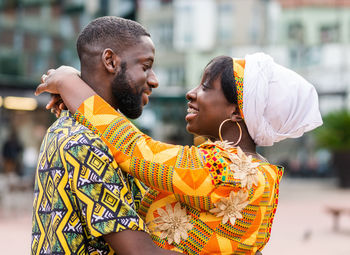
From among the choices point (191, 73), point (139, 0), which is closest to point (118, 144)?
point (191, 73)

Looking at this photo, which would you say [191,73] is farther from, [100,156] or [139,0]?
[100,156]

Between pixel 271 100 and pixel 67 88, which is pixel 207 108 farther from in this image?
pixel 67 88

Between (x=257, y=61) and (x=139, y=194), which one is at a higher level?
(x=257, y=61)

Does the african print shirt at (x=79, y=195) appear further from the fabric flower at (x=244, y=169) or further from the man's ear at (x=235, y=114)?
the man's ear at (x=235, y=114)

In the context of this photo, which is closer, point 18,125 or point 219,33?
point 18,125

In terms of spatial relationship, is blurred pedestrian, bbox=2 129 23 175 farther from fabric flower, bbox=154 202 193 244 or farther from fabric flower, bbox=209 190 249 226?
fabric flower, bbox=209 190 249 226

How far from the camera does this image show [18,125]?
52.1 feet

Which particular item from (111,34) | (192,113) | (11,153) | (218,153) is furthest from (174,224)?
(11,153)

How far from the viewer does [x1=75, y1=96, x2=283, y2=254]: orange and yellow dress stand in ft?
5.64

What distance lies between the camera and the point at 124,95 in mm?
1920

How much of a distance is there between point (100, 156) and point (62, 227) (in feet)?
0.89

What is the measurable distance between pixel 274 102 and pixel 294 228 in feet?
26.9

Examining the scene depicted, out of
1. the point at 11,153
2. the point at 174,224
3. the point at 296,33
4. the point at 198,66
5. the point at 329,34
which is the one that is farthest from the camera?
the point at 329,34

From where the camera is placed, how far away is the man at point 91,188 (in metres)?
1.56
